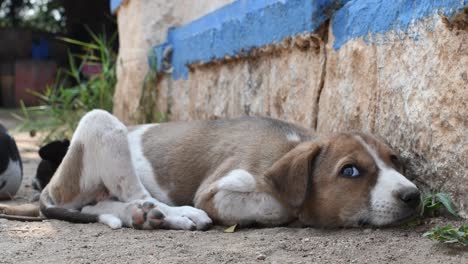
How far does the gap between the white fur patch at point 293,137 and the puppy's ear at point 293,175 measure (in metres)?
0.27

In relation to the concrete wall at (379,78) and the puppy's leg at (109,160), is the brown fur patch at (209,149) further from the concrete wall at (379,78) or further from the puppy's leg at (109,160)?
the concrete wall at (379,78)

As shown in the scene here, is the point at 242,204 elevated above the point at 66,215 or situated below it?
above

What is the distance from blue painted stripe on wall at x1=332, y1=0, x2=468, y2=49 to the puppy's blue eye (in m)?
0.75

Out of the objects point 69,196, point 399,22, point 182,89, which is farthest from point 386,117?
point 182,89

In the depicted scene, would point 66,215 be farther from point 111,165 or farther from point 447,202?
point 447,202

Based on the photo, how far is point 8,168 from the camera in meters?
5.40

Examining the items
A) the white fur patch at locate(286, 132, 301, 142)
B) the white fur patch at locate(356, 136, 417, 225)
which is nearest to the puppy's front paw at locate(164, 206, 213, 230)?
the white fur patch at locate(286, 132, 301, 142)

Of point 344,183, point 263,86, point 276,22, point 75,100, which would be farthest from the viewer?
point 75,100

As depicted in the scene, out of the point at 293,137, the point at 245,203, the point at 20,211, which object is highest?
the point at 293,137

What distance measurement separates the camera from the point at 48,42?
18188 mm

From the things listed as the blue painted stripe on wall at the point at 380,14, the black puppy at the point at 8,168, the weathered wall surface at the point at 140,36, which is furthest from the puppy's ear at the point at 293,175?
the weathered wall surface at the point at 140,36

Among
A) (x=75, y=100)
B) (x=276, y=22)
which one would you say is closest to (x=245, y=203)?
(x=276, y=22)

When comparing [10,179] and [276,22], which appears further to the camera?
[10,179]

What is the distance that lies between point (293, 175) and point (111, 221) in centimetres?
111
